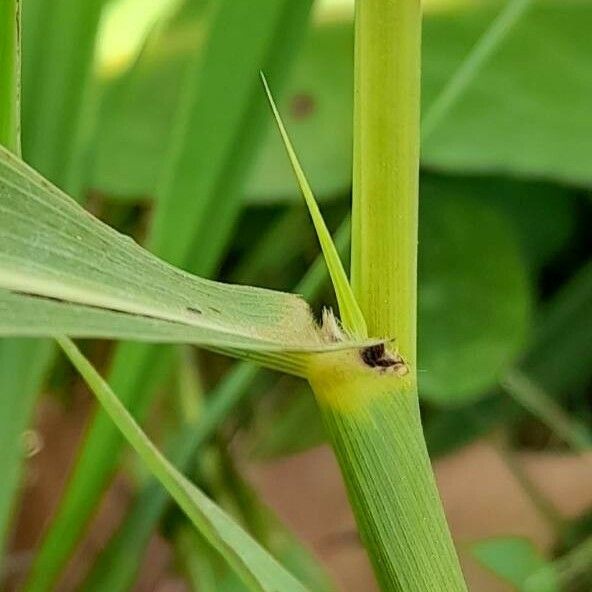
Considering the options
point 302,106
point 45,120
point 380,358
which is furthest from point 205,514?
point 302,106

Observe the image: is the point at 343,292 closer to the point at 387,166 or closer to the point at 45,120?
the point at 387,166

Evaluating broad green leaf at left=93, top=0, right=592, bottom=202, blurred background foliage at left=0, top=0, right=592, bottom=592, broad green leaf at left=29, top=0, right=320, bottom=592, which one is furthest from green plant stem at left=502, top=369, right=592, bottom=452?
broad green leaf at left=29, top=0, right=320, bottom=592

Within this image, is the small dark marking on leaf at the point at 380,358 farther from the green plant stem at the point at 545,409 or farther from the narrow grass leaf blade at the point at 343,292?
the green plant stem at the point at 545,409

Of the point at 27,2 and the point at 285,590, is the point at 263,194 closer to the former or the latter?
the point at 27,2

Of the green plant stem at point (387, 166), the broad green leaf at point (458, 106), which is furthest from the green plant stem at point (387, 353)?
the broad green leaf at point (458, 106)

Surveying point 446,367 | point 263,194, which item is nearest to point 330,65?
point 263,194

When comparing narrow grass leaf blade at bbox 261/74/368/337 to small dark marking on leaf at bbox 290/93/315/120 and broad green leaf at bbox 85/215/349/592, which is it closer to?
broad green leaf at bbox 85/215/349/592
